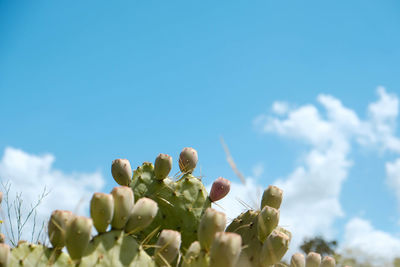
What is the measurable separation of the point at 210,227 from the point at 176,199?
31.2 inches

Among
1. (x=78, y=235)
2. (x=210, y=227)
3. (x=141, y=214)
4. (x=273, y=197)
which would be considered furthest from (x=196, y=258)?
→ (x=273, y=197)

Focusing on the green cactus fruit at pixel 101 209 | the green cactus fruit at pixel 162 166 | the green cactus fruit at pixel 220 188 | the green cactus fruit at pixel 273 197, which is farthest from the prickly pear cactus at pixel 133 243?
the green cactus fruit at pixel 162 166

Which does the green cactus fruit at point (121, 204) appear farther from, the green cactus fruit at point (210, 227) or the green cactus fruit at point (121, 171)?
the green cactus fruit at point (121, 171)

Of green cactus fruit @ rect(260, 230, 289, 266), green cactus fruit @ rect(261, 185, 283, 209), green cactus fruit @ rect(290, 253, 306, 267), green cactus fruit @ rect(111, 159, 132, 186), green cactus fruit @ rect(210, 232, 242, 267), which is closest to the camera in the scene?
green cactus fruit @ rect(210, 232, 242, 267)

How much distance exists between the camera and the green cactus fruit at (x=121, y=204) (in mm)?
1364

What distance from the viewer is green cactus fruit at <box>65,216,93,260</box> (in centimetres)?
125

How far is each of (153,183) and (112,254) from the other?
75 centimetres

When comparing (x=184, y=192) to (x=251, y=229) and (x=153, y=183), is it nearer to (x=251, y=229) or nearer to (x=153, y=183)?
(x=153, y=183)

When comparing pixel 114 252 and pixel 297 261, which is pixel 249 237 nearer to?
pixel 297 261

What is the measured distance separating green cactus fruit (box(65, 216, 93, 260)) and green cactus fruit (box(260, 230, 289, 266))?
59 cm

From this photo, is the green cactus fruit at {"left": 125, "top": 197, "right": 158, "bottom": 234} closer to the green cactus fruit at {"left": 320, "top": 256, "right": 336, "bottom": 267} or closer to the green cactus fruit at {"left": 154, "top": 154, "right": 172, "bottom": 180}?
the green cactus fruit at {"left": 154, "top": 154, "right": 172, "bottom": 180}

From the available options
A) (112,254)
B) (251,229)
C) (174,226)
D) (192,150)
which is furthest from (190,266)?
(192,150)

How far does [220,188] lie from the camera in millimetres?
2041

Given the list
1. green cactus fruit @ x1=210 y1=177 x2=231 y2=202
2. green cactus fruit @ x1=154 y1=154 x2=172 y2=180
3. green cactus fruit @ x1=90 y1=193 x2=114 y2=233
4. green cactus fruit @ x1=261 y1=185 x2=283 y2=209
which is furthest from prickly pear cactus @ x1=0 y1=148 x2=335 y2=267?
green cactus fruit @ x1=154 y1=154 x2=172 y2=180
